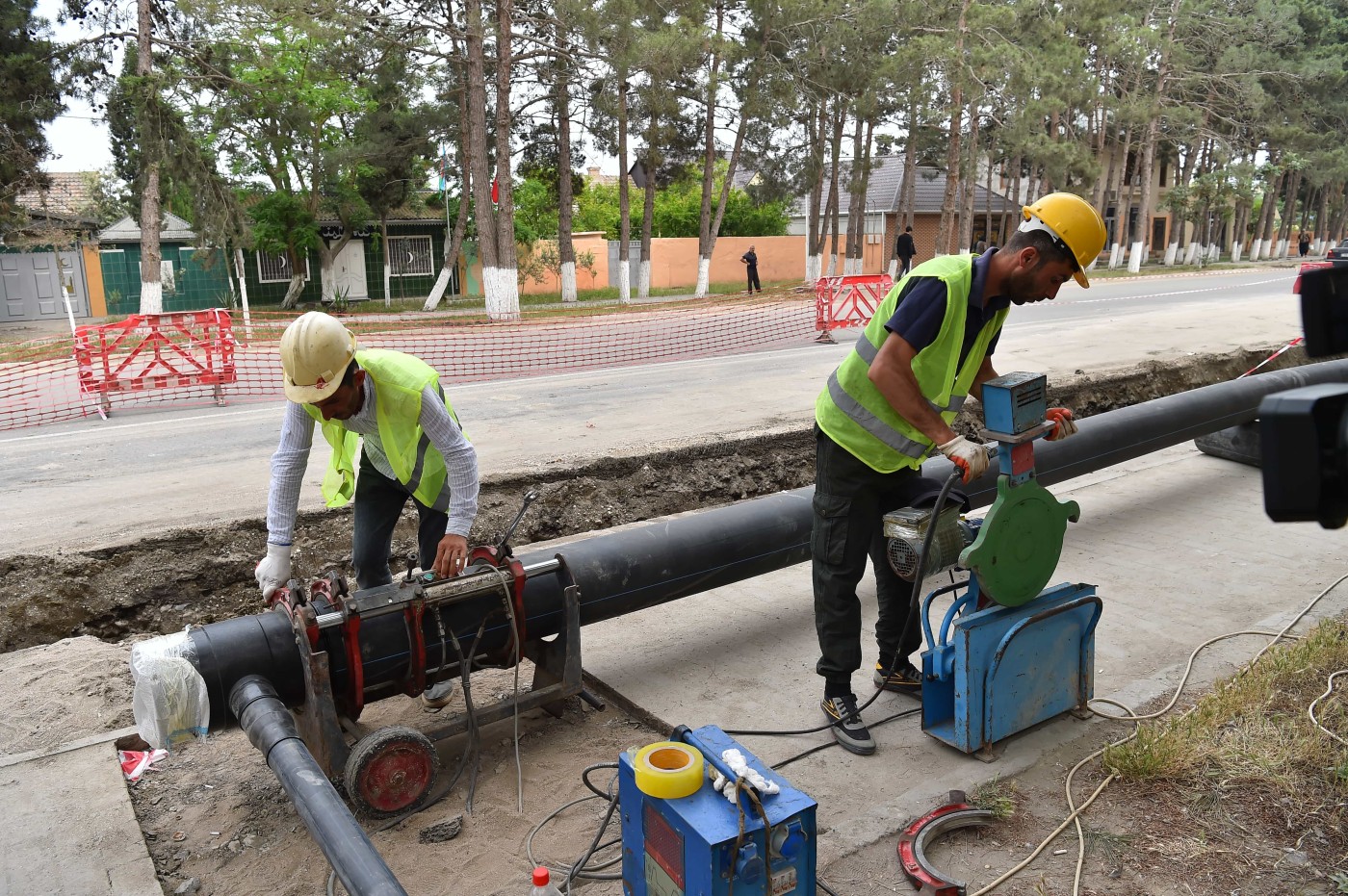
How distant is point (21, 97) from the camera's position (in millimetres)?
23359

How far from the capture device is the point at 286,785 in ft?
8.04

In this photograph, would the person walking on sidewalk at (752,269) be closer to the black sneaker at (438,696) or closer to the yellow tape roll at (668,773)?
the black sneaker at (438,696)

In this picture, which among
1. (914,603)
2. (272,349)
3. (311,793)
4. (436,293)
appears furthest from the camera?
(436,293)

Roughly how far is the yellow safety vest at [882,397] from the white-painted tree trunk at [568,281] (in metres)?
23.8

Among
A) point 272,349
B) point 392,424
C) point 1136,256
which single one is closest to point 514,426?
point 392,424

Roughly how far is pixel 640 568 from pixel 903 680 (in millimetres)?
1116

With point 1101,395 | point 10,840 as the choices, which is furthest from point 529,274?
point 10,840

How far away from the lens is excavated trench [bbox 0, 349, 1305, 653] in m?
4.99

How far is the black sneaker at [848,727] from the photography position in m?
3.38

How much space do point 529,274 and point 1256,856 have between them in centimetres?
3112

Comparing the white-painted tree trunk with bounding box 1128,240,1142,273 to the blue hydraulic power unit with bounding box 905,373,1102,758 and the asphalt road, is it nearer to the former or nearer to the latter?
the asphalt road

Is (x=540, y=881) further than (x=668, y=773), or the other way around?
(x=540, y=881)

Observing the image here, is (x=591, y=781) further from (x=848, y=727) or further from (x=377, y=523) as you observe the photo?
(x=377, y=523)

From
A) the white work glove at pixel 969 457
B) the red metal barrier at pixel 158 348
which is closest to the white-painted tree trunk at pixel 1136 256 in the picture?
the red metal barrier at pixel 158 348
